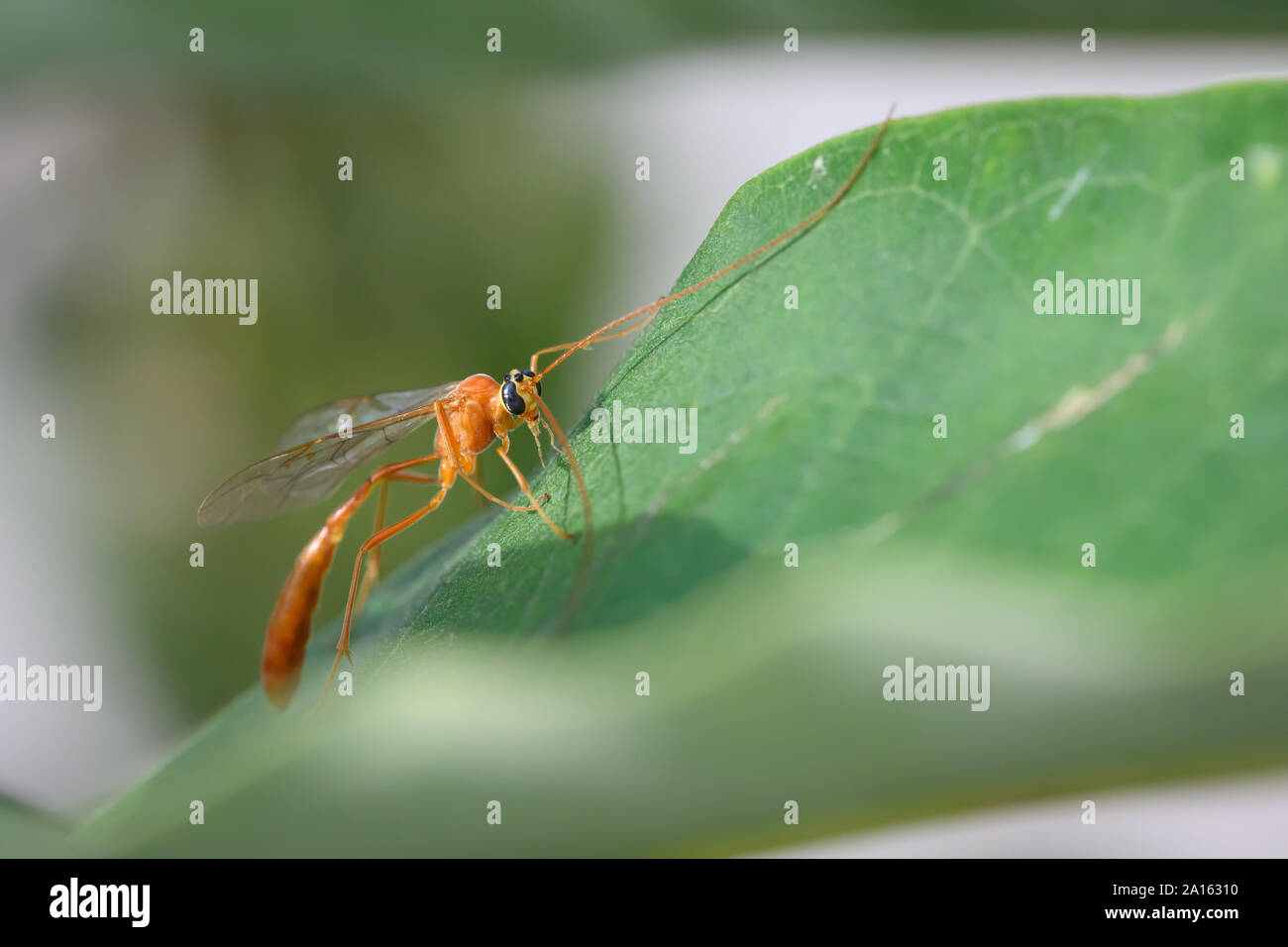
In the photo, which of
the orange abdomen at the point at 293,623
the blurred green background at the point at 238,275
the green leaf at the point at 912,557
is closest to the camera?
the green leaf at the point at 912,557

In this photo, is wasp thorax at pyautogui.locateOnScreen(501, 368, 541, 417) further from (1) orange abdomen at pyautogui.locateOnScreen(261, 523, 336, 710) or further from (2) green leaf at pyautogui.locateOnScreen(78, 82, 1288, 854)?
(2) green leaf at pyautogui.locateOnScreen(78, 82, 1288, 854)

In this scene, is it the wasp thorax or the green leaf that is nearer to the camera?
the green leaf

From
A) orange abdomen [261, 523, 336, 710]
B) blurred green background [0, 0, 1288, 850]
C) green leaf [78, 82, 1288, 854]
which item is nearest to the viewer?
green leaf [78, 82, 1288, 854]

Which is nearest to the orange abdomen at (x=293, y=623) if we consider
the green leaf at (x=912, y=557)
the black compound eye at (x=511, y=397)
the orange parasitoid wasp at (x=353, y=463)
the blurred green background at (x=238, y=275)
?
the orange parasitoid wasp at (x=353, y=463)

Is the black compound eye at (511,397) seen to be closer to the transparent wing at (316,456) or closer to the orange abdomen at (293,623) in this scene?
the transparent wing at (316,456)

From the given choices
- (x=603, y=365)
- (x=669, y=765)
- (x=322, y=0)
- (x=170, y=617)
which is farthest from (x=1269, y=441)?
(x=170, y=617)

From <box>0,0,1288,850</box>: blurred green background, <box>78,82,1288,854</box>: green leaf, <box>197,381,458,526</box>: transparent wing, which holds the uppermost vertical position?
<box>0,0,1288,850</box>: blurred green background

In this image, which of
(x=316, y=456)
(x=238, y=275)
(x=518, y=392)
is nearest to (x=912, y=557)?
(x=518, y=392)

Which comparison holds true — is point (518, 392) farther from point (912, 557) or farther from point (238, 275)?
point (912, 557)

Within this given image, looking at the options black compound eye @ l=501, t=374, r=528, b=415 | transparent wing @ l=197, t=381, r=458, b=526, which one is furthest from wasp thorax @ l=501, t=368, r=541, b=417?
transparent wing @ l=197, t=381, r=458, b=526
